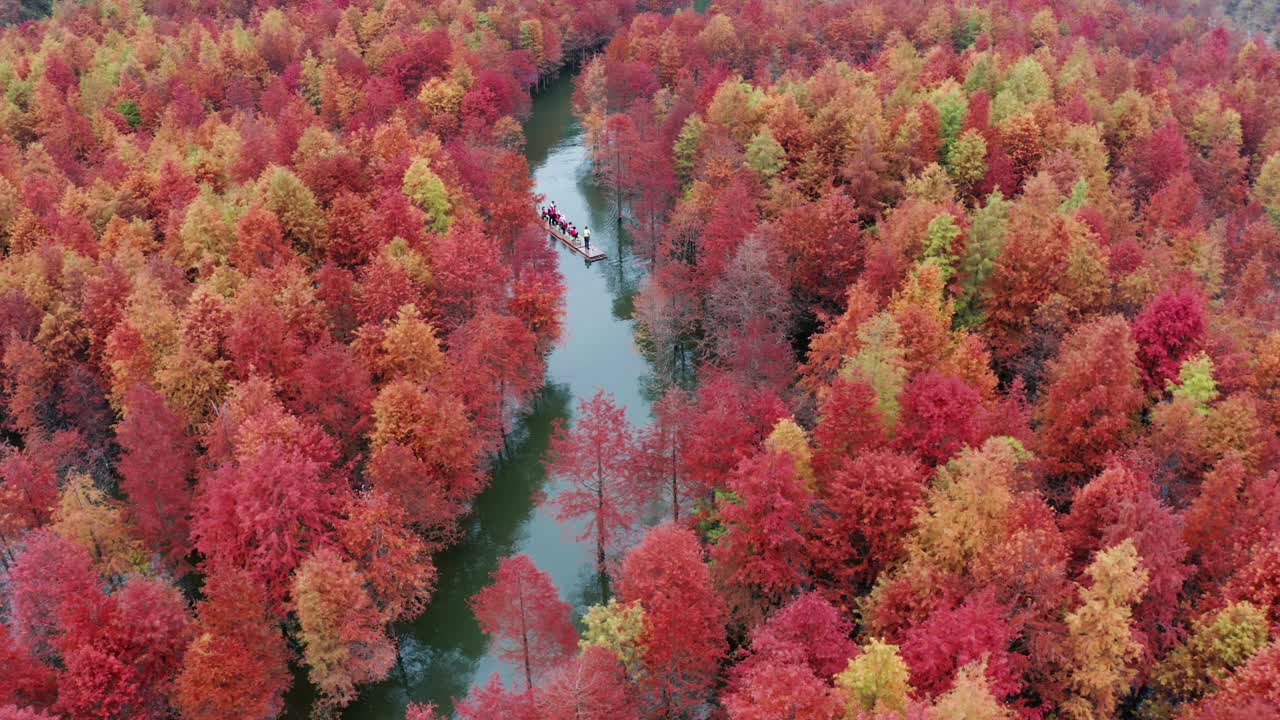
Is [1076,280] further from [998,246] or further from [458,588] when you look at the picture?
[458,588]

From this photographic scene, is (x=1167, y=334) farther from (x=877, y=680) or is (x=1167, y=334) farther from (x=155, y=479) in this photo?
(x=155, y=479)

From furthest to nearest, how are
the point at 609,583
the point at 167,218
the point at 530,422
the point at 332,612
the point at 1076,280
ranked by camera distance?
the point at 167,218 → the point at 530,422 → the point at 1076,280 → the point at 609,583 → the point at 332,612

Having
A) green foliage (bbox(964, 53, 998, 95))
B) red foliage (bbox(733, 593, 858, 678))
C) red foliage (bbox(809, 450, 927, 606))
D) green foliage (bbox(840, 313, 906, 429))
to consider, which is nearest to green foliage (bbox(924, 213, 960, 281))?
green foliage (bbox(840, 313, 906, 429))

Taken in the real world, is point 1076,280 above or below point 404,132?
below

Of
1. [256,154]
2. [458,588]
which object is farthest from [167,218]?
[458,588]

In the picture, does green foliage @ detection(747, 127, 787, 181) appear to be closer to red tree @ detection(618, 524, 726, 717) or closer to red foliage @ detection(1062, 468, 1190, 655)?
red foliage @ detection(1062, 468, 1190, 655)

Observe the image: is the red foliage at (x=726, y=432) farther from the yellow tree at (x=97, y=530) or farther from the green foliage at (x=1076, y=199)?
the yellow tree at (x=97, y=530)
